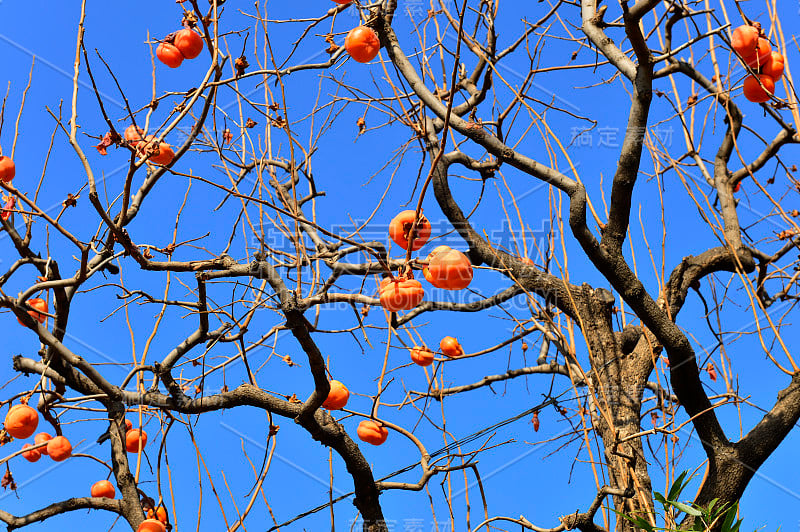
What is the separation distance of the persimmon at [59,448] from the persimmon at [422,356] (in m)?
1.32

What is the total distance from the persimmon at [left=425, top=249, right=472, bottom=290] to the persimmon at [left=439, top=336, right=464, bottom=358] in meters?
1.05

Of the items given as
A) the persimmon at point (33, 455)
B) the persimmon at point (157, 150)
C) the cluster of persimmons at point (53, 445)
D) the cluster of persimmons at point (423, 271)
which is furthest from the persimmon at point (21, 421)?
the cluster of persimmons at point (423, 271)

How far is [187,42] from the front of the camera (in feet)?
8.07

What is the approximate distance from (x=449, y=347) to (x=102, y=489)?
1493mm

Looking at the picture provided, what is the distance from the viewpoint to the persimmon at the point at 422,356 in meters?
2.61

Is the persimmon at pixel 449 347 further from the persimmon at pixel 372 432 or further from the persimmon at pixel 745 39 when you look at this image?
the persimmon at pixel 745 39

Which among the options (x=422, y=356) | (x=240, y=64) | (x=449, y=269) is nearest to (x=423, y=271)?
(x=449, y=269)

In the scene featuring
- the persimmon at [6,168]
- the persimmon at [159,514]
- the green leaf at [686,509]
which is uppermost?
the persimmon at [6,168]

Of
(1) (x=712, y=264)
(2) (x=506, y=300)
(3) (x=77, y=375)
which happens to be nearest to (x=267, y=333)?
(3) (x=77, y=375)

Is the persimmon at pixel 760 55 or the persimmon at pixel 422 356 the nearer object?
the persimmon at pixel 760 55

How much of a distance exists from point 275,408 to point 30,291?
85 centimetres

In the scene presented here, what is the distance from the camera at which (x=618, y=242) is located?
249cm

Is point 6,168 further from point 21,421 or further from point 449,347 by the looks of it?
point 449,347

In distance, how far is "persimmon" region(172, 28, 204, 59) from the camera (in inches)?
96.8
